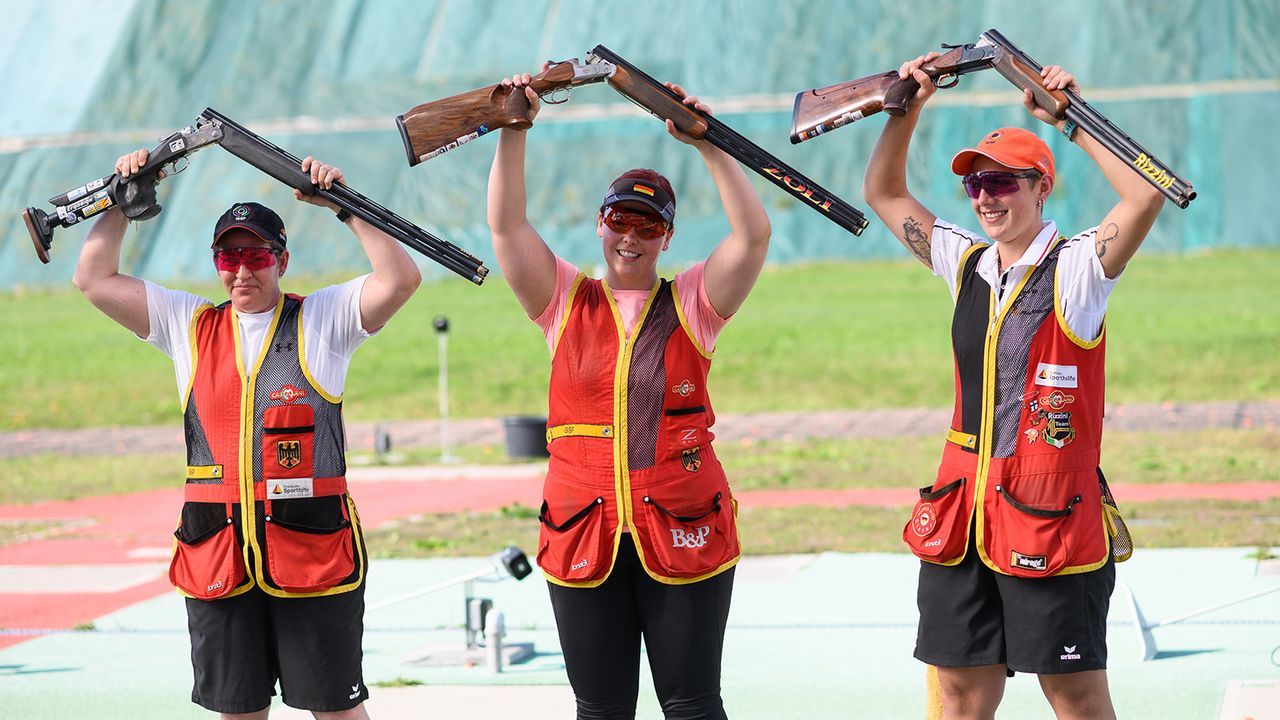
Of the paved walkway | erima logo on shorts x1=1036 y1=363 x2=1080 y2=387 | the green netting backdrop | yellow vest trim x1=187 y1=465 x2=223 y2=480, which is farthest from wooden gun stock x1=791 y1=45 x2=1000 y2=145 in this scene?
the green netting backdrop

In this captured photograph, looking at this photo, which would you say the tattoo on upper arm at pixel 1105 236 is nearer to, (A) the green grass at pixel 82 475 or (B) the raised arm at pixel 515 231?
(B) the raised arm at pixel 515 231

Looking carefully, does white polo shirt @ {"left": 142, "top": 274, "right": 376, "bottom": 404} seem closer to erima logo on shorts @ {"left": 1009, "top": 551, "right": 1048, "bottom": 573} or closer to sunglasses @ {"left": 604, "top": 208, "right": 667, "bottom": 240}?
sunglasses @ {"left": 604, "top": 208, "right": 667, "bottom": 240}

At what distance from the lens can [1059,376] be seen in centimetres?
438

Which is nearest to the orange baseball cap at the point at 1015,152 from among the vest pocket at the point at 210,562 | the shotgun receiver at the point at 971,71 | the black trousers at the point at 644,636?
the shotgun receiver at the point at 971,71

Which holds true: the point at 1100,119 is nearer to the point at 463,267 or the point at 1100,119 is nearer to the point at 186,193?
the point at 463,267

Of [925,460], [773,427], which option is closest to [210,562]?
[925,460]

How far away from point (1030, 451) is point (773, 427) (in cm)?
1442

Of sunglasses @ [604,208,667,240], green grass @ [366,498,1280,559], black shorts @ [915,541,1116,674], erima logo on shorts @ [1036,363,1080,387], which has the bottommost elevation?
green grass @ [366,498,1280,559]

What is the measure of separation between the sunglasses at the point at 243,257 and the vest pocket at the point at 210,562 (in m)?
0.78

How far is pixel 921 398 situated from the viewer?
67.7ft

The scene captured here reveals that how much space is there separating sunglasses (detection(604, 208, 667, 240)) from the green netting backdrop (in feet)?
95.7

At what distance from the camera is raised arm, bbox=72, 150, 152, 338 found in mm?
4883

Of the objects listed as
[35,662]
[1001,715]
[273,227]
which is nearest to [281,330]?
[273,227]

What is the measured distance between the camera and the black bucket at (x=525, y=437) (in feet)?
53.1
